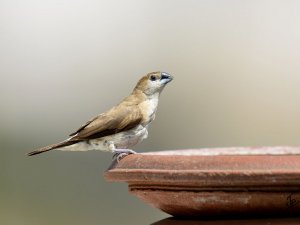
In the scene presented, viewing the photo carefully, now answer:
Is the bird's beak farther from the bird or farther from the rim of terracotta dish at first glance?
the rim of terracotta dish

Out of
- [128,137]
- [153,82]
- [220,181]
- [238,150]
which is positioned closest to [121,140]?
[128,137]

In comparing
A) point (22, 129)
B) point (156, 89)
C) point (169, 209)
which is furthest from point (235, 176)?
point (22, 129)

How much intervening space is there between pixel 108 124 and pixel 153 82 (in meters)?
0.63

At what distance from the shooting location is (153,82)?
4688 millimetres

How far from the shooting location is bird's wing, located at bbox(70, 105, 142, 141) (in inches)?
162

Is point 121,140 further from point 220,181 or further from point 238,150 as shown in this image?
point 220,181

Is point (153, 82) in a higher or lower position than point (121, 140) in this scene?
higher

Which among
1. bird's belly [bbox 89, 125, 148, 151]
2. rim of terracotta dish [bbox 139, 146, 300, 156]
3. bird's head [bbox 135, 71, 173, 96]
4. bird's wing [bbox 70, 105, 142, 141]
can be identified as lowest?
bird's belly [bbox 89, 125, 148, 151]

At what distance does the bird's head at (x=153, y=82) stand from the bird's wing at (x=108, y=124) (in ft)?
1.37

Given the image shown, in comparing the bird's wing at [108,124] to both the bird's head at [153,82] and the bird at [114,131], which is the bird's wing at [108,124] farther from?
the bird's head at [153,82]

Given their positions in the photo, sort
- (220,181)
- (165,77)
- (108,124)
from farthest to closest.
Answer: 1. (165,77)
2. (108,124)
3. (220,181)

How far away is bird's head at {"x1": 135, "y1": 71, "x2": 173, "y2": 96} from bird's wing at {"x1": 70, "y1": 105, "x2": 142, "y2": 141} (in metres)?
0.42

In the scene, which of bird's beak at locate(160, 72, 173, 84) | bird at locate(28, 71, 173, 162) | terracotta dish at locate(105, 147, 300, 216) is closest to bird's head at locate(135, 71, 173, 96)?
bird's beak at locate(160, 72, 173, 84)

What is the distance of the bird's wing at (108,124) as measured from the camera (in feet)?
13.5
